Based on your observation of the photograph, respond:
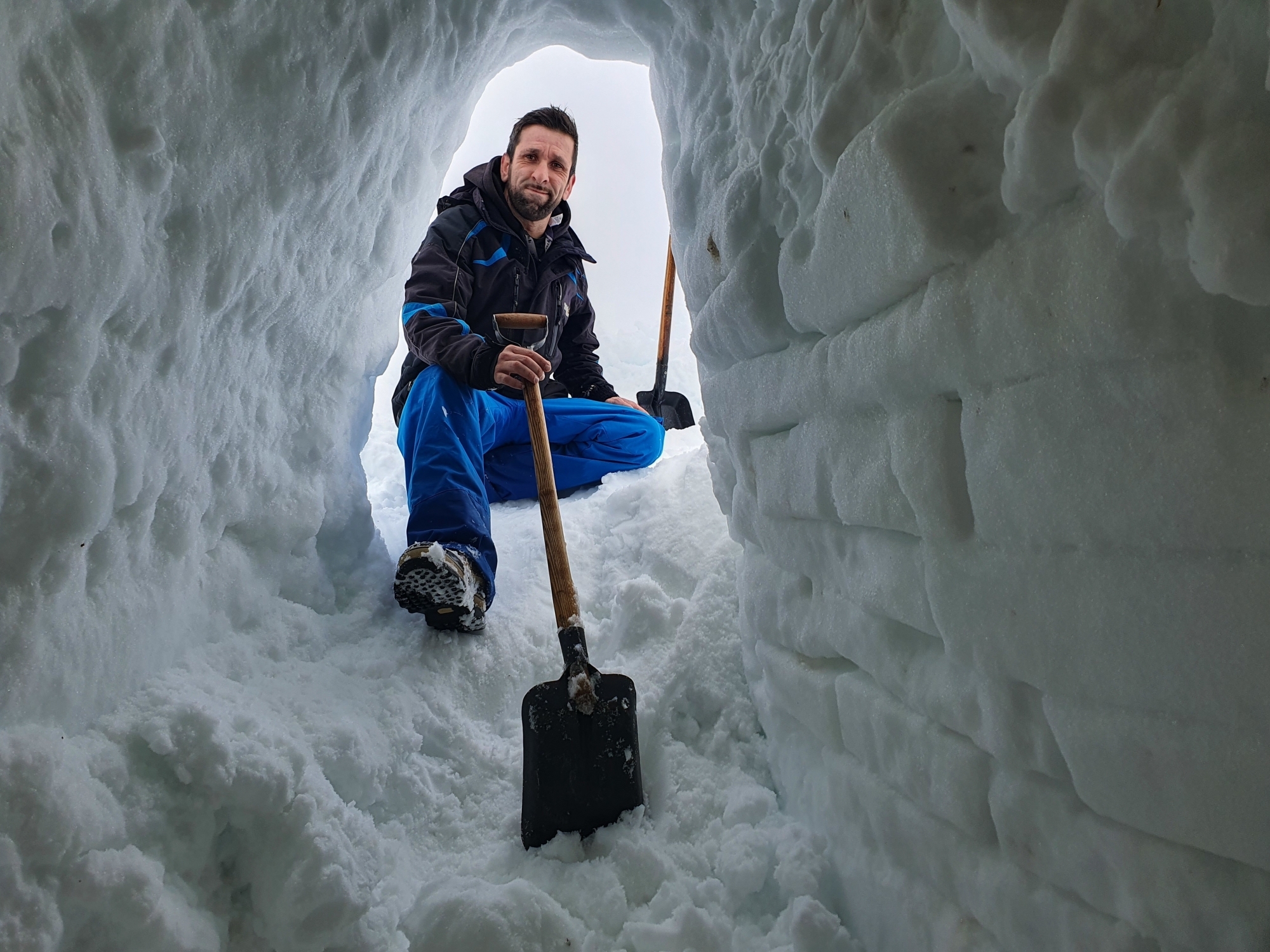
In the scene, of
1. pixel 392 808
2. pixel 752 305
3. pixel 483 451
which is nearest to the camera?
pixel 752 305

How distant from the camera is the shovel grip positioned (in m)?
1.76

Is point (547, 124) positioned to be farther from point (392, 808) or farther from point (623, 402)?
point (392, 808)

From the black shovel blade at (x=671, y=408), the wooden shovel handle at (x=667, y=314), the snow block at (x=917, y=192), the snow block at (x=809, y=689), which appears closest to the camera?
the snow block at (x=917, y=192)

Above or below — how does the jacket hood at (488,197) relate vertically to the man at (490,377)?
above

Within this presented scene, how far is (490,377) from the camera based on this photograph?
84.0 inches

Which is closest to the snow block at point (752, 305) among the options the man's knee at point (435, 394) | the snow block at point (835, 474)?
the snow block at point (835, 474)

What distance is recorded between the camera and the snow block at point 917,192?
71 centimetres

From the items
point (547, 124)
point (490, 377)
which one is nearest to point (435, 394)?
point (490, 377)

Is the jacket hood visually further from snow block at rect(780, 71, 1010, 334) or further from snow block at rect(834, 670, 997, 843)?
snow block at rect(834, 670, 997, 843)

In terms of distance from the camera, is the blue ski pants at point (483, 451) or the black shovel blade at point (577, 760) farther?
the blue ski pants at point (483, 451)

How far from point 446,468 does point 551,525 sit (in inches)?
15.5

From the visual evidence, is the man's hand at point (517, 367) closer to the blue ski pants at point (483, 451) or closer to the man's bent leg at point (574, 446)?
the blue ski pants at point (483, 451)

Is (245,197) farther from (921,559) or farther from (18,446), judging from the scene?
(921,559)

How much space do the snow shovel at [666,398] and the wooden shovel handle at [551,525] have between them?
A: 223 centimetres
